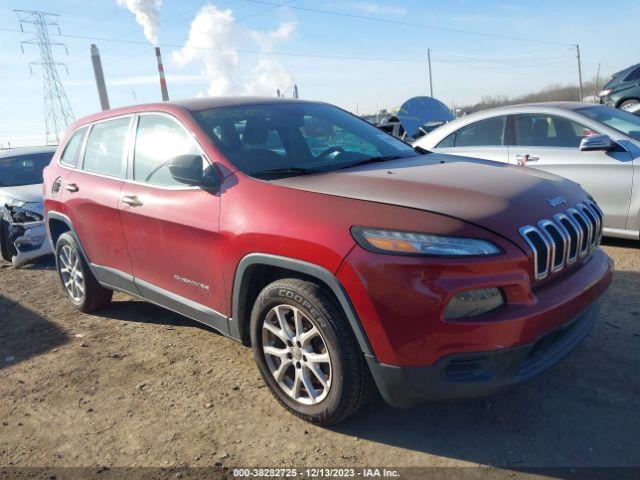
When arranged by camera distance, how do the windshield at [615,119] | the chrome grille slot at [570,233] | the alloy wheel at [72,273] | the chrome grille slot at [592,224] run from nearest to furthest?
the chrome grille slot at [570,233]
the chrome grille slot at [592,224]
the alloy wheel at [72,273]
the windshield at [615,119]

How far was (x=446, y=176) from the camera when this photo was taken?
116 inches

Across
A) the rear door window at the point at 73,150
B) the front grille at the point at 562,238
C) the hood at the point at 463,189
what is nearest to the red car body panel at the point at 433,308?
the front grille at the point at 562,238

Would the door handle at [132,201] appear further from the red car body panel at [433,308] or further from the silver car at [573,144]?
the silver car at [573,144]

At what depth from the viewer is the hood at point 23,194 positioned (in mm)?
7172

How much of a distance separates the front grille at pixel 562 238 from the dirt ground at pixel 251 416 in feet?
2.64

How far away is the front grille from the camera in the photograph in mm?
2430

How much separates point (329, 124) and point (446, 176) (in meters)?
1.28

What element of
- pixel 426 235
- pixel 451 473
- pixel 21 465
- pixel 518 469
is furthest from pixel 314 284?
pixel 21 465

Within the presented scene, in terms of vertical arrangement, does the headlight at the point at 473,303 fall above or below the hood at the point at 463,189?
below

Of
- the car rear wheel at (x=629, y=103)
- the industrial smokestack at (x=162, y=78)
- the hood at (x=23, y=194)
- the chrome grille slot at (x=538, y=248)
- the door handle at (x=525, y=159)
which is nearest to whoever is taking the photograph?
the chrome grille slot at (x=538, y=248)

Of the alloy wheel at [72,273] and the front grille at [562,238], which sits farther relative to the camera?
the alloy wheel at [72,273]

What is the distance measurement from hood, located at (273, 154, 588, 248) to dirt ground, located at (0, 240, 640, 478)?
3.35 feet

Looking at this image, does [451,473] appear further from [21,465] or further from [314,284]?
[21,465]

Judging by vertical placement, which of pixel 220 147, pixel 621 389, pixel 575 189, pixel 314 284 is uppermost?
pixel 220 147
